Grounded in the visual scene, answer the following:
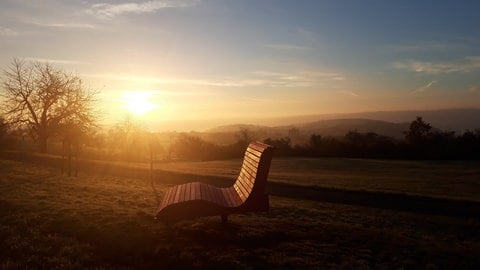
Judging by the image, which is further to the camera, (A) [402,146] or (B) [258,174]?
(A) [402,146]

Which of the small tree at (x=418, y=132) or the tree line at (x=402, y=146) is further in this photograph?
the small tree at (x=418, y=132)

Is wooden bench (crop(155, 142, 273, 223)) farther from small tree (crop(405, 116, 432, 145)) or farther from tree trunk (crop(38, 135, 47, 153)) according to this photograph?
small tree (crop(405, 116, 432, 145))

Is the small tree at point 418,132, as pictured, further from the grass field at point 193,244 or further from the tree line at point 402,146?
the grass field at point 193,244

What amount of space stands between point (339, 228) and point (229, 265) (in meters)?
3.66

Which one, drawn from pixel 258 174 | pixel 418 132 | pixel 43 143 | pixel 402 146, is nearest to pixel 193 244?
pixel 258 174

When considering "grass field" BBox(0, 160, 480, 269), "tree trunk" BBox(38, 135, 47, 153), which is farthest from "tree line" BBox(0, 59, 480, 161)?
"grass field" BBox(0, 160, 480, 269)

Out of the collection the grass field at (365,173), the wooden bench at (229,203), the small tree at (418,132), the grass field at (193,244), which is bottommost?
the grass field at (365,173)

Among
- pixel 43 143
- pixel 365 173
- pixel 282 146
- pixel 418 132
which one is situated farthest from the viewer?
pixel 418 132

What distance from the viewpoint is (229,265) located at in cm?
677

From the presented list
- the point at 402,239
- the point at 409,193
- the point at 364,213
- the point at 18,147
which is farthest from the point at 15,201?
the point at 18,147

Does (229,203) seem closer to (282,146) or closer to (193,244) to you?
(193,244)

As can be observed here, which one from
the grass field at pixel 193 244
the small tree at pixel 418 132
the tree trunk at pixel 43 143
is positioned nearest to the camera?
the grass field at pixel 193 244

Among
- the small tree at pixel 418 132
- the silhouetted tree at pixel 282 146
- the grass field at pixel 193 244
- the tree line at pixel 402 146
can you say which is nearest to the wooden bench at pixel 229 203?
the grass field at pixel 193 244

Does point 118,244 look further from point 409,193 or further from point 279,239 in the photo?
point 409,193
